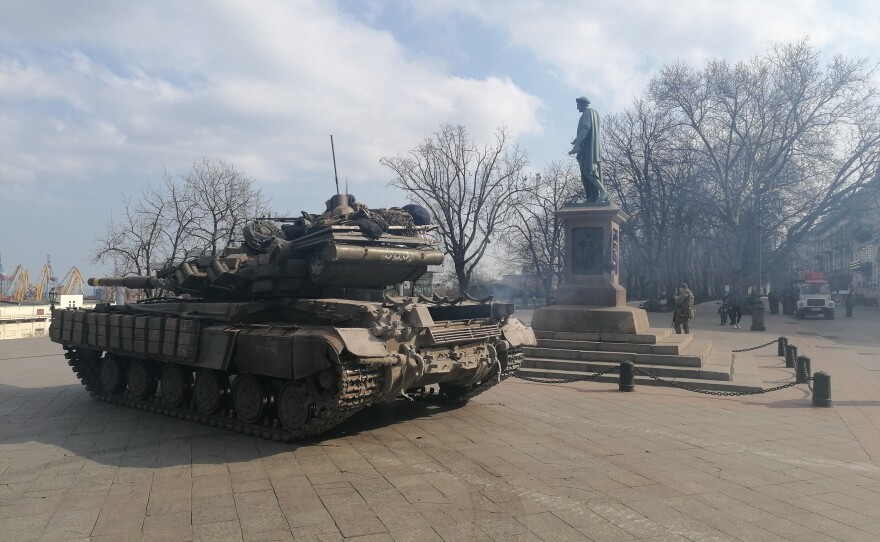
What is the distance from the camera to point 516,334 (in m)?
10.1

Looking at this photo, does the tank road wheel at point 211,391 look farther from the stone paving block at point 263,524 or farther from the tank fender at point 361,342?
the stone paving block at point 263,524

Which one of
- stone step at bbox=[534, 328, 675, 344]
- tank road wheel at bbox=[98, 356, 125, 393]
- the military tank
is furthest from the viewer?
stone step at bbox=[534, 328, 675, 344]

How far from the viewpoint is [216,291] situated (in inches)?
391

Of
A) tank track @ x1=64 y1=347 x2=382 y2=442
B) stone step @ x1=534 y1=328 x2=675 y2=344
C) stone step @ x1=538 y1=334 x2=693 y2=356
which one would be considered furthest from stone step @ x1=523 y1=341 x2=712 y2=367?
tank track @ x1=64 y1=347 x2=382 y2=442

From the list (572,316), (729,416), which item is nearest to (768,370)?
(572,316)

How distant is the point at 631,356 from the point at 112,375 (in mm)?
9830

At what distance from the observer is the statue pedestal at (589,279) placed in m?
15.1

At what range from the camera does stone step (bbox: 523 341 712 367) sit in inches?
516

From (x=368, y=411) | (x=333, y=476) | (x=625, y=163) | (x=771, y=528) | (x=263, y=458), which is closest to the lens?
(x=771, y=528)

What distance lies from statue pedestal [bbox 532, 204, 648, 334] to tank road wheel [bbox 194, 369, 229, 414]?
28.0 ft

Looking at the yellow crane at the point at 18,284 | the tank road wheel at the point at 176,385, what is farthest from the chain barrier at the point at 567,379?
the yellow crane at the point at 18,284

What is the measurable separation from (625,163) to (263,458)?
3691 cm

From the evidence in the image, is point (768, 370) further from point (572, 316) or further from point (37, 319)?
point (37, 319)

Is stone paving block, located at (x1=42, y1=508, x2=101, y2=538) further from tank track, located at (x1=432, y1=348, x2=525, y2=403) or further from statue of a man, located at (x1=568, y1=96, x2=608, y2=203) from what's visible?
statue of a man, located at (x1=568, y1=96, x2=608, y2=203)
